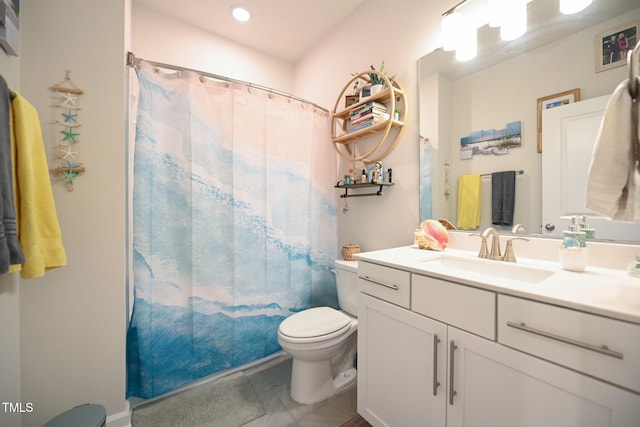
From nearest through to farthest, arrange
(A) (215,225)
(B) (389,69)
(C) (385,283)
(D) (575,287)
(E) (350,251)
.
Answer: (D) (575,287)
(C) (385,283)
(A) (215,225)
(B) (389,69)
(E) (350,251)

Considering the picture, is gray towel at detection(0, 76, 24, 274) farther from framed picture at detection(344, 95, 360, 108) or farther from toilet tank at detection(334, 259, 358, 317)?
framed picture at detection(344, 95, 360, 108)

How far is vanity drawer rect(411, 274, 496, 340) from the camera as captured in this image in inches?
29.7

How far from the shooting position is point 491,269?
103 centimetres

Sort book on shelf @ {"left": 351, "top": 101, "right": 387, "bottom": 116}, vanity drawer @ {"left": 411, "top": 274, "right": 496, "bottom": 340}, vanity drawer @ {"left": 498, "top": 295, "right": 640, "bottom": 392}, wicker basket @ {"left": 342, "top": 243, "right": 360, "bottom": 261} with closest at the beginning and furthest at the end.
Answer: vanity drawer @ {"left": 498, "top": 295, "right": 640, "bottom": 392} < vanity drawer @ {"left": 411, "top": 274, "right": 496, "bottom": 340} < book on shelf @ {"left": 351, "top": 101, "right": 387, "bottom": 116} < wicker basket @ {"left": 342, "top": 243, "right": 360, "bottom": 261}

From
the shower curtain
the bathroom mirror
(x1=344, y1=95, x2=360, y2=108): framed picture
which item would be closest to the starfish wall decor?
the shower curtain

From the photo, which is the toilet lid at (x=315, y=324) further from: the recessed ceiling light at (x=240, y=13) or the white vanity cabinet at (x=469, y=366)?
the recessed ceiling light at (x=240, y=13)

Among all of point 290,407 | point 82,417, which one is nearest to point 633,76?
point 290,407

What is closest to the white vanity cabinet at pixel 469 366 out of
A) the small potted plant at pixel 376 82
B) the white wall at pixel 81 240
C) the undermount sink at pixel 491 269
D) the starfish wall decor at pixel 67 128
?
the undermount sink at pixel 491 269

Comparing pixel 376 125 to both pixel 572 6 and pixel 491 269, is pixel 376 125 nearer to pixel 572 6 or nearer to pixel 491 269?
pixel 572 6

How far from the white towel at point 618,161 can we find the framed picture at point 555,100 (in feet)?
1.46

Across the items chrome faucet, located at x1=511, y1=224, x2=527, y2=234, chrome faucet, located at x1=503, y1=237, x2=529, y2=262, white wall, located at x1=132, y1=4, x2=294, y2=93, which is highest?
white wall, located at x1=132, y1=4, x2=294, y2=93

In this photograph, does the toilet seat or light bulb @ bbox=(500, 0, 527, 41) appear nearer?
light bulb @ bbox=(500, 0, 527, 41)

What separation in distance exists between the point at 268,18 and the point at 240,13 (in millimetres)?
215

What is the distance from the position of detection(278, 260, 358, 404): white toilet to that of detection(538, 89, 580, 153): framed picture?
1.17 metres
